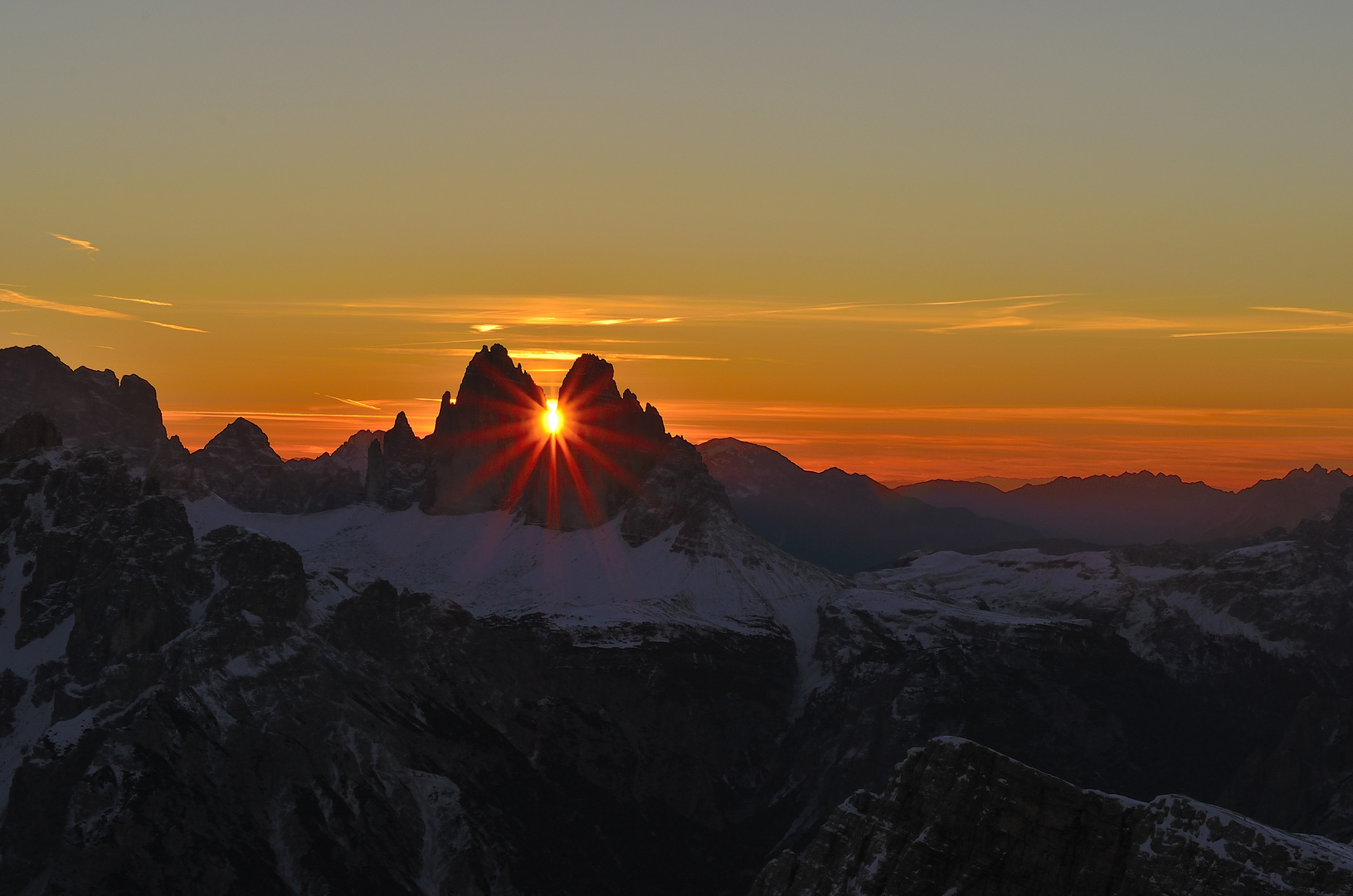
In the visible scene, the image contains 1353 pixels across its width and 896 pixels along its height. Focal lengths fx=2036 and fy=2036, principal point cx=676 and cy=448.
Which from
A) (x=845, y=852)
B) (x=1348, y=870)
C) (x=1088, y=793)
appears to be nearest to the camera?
(x=1348, y=870)

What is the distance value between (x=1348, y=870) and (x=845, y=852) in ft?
142

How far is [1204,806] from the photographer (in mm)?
155625

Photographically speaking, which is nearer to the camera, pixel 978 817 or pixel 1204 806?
pixel 1204 806

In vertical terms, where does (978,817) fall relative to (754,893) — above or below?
above

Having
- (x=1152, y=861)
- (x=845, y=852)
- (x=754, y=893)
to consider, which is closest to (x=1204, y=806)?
(x=1152, y=861)

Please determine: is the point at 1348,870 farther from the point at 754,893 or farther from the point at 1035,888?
the point at 754,893

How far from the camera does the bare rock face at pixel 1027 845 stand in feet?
500

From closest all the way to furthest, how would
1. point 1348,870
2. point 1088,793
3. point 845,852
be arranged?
point 1348,870 → point 1088,793 → point 845,852

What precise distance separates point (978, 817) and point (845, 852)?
44.1 feet

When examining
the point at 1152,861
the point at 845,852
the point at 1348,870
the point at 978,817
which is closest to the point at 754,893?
the point at 845,852

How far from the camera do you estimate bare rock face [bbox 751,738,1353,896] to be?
152 meters

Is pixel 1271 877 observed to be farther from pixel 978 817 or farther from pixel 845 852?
pixel 845 852

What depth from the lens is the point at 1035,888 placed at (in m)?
164

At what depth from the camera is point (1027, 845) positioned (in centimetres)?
16525
